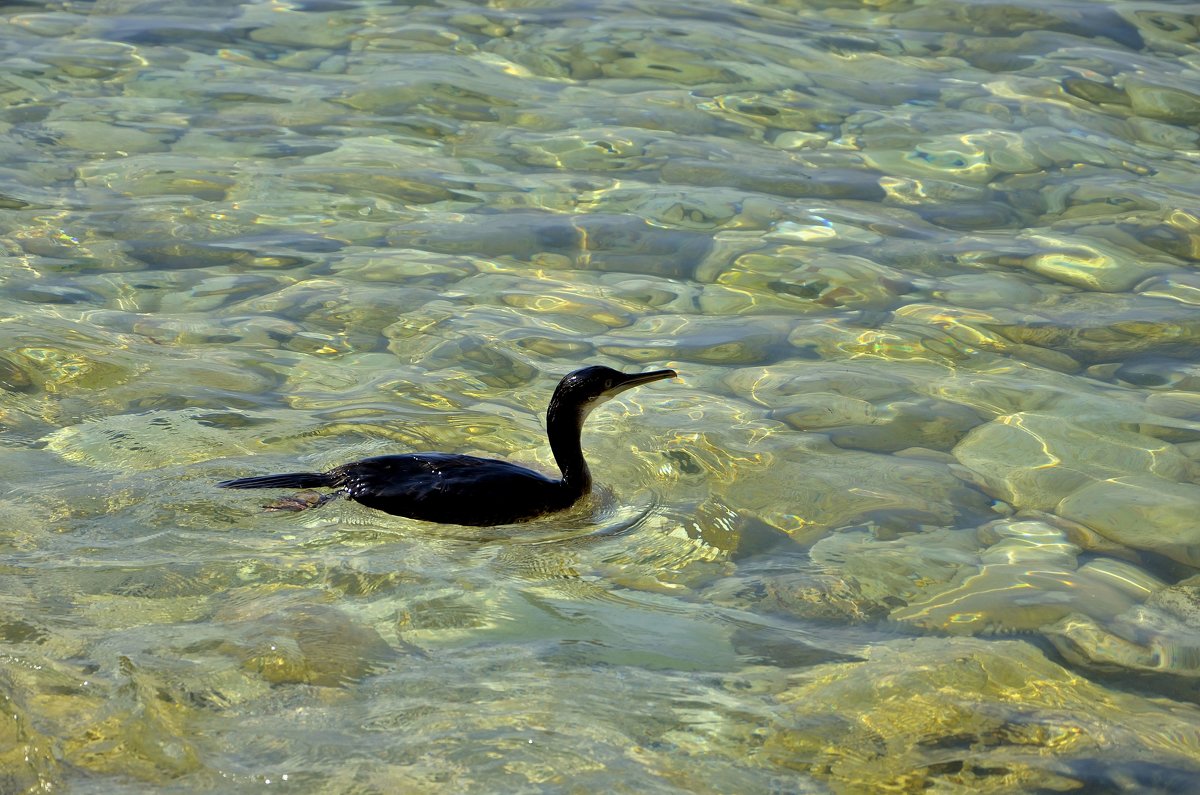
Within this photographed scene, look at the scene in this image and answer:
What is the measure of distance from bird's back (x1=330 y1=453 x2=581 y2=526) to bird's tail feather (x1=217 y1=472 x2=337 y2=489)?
63 millimetres

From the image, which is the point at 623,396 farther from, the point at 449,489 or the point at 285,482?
the point at 285,482

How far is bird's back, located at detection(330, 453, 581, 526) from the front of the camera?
548cm

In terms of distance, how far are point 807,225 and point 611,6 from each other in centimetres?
474

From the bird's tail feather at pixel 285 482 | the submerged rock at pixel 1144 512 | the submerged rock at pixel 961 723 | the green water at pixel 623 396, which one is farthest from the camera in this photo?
the submerged rock at pixel 1144 512

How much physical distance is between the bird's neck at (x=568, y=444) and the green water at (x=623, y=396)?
0.55ft

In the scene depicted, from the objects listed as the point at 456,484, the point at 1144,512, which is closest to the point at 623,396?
the point at 456,484

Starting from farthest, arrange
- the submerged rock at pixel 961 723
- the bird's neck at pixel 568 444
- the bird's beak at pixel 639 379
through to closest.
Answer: the bird's beak at pixel 639 379 < the bird's neck at pixel 568 444 < the submerged rock at pixel 961 723

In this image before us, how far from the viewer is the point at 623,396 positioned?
23.4 feet

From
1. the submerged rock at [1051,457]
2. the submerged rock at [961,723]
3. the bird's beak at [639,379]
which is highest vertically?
the bird's beak at [639,379]

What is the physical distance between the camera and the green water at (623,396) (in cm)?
411

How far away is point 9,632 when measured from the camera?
14.0 ft

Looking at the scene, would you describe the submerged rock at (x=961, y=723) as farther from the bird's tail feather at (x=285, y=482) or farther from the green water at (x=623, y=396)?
the bird's tail feather at (x=285, y=482)

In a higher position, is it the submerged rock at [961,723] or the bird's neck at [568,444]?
the bird's neck at [568,444]

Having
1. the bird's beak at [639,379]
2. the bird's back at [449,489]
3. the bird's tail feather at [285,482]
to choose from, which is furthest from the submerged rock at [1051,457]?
the bird's tail feather at [285,482]
